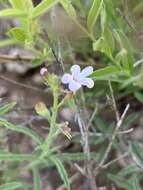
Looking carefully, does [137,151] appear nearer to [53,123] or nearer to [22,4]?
[53,123]

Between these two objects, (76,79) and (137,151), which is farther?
(137,151)

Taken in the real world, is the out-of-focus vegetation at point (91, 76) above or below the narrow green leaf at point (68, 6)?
below

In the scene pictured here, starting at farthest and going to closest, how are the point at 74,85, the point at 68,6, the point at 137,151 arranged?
the point at 137,151
the point at 68,6
the point at 74,85

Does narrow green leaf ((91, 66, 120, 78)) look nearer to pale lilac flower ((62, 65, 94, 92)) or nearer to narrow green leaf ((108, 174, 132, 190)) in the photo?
pale lilac flower ((62, 65, 94, 92))

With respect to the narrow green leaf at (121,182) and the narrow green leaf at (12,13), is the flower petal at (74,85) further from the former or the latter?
the narrow green leaf at (121,182)

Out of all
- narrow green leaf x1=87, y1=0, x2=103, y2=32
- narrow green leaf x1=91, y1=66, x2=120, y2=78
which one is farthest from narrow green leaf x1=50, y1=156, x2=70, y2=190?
narrow green leaf x1=87, y1=0, x2=103, y2=32

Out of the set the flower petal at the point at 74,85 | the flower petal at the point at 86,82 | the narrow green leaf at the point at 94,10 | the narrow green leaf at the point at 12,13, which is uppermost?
the narrow green leaf at the point at 12,13

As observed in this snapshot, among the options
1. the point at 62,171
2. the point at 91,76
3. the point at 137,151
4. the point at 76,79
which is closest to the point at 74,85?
the point at 76,79

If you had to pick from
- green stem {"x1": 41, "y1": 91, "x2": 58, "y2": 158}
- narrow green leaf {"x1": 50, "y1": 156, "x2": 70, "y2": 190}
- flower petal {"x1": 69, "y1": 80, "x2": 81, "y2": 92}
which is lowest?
narrow green leaf {"x1": 50, "y1": 156, "x2": 70, "y2": 190}

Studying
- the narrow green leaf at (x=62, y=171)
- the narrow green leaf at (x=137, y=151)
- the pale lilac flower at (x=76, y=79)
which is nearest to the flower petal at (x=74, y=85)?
the pale lilac flower at (x=76, y=79)
